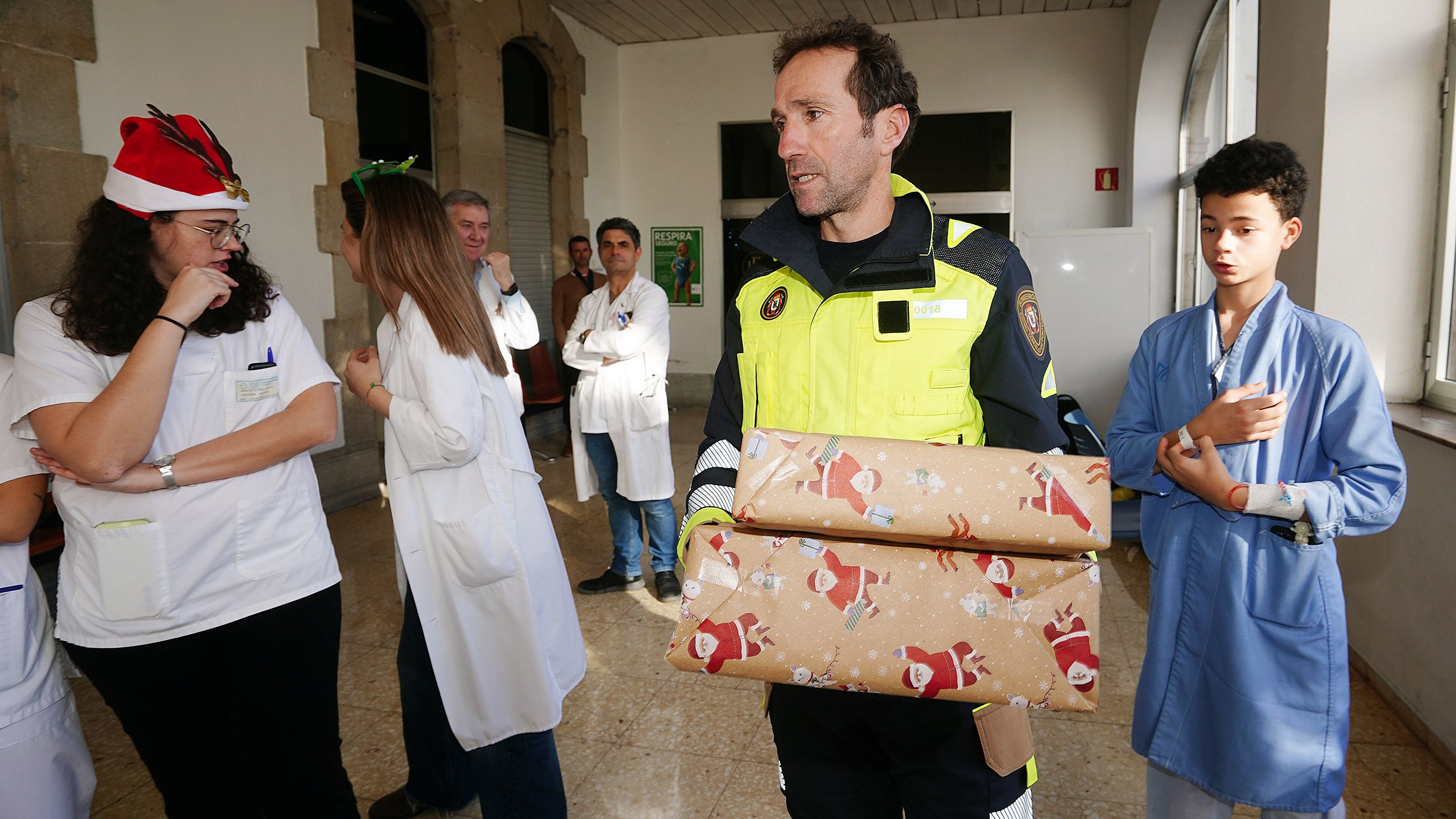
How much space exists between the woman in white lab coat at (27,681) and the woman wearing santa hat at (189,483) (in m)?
0.04

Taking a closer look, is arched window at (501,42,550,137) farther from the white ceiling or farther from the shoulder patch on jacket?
the shoulder patch on jacket

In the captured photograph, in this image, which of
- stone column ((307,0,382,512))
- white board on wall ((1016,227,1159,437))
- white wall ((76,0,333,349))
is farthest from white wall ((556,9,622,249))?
white board on wall ((1016,227,1159,437))

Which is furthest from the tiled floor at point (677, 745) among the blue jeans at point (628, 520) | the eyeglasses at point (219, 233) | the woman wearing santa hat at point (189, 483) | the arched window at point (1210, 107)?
the arched window at point (1210, 107)

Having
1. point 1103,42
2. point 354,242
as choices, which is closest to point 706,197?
point 1103,42

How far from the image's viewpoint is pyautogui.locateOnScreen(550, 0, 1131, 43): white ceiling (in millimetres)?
7691

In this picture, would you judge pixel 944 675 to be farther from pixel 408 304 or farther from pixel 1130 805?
pixel 1130 805

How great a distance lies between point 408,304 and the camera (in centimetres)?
195

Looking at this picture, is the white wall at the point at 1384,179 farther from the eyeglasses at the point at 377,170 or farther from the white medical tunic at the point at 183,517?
the white medical tunic at the point at 183,517

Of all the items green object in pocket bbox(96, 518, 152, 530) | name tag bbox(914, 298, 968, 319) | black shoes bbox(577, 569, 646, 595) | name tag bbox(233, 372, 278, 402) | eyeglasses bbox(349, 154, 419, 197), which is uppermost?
eyeglasses bbox(349, 154, 419, 197)

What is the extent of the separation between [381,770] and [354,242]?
1.52 meters

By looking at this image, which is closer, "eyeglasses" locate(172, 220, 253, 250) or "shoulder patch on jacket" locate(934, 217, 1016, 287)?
"shoulder patch on jacket" locate(934, 217, 1016, 287)

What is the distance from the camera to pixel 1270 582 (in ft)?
5.13

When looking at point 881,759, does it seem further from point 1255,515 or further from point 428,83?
point 428,83

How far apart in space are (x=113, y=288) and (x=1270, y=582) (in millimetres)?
2108
